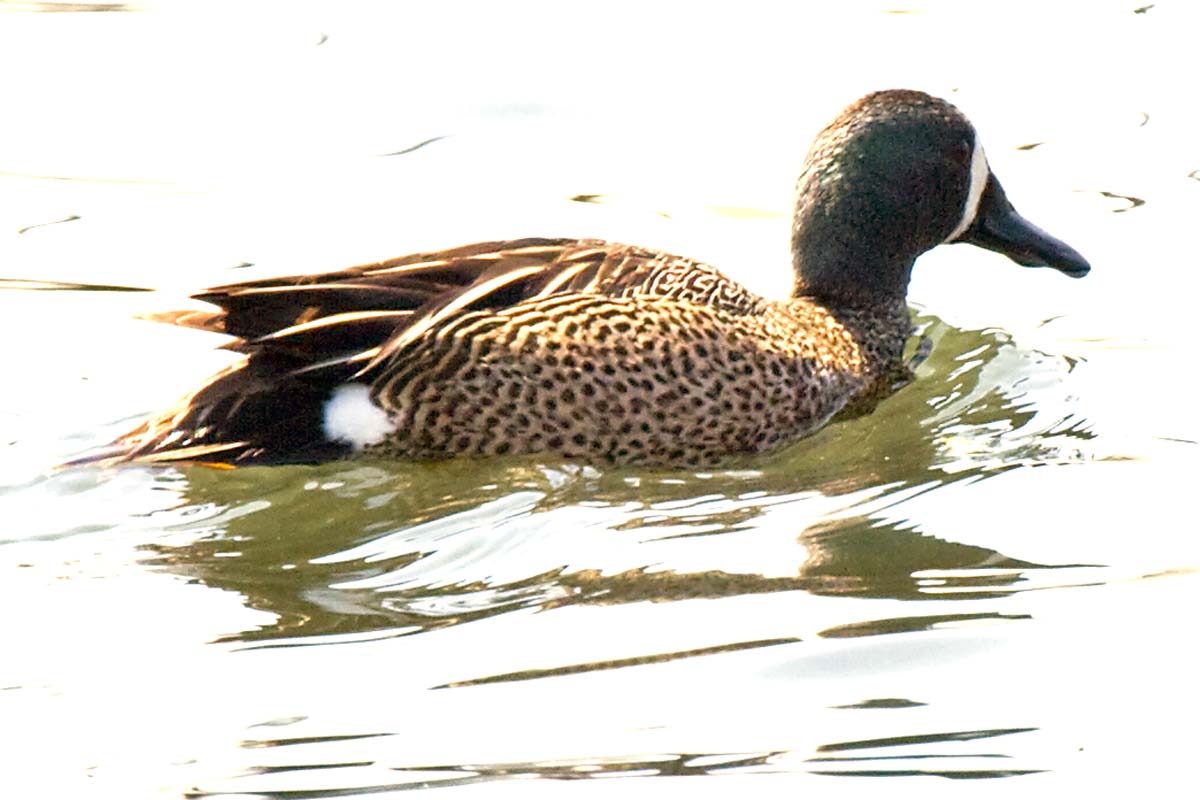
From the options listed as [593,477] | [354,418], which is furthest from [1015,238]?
[354,418]

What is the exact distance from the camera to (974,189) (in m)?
7.58

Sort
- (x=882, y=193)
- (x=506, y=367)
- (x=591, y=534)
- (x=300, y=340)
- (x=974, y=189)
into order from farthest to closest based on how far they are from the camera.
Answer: (x=974, y=189) → (x=882, y=193) → (x=506, y=367) → (x=300, y=340) → (x=591, y=534)

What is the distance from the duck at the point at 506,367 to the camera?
6285mm

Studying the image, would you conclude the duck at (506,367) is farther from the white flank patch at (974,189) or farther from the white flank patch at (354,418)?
the white flank patch at (974,189)

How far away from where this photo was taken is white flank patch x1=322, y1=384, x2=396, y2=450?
632 centimetres

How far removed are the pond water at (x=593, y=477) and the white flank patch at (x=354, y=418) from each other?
0.37 ft

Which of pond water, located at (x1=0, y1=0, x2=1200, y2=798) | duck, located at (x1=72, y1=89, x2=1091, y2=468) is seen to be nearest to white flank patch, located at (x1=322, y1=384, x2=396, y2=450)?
duck, located at (x1=72, y1=89, x2=1091, y2=468)

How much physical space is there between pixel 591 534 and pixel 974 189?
7.80 ft

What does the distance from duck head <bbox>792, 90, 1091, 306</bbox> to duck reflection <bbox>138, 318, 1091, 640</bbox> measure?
0.70 metres

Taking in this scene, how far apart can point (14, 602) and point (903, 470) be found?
262 centimetres

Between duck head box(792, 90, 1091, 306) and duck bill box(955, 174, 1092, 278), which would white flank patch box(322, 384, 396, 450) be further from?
duck bill box(955, 174, 1092, 278)

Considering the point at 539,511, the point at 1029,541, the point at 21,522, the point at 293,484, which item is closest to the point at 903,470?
the point at 1029,541

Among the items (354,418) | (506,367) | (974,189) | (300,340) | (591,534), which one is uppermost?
(974,189)

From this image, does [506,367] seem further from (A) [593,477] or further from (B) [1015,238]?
(B) [1015,238]
